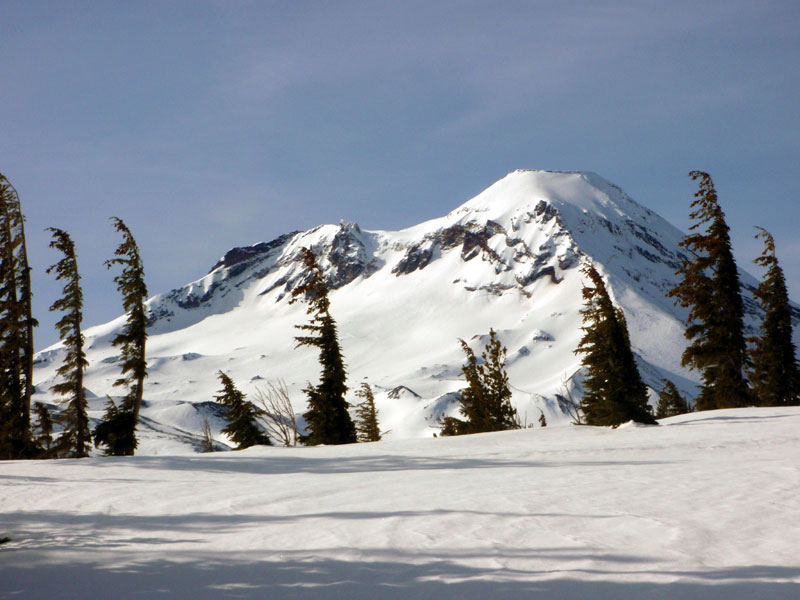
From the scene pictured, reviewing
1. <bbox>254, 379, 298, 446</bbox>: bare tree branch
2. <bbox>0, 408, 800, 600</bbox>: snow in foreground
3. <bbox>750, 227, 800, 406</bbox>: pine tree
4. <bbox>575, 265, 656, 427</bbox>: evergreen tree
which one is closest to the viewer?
<bbox>0, 408, 800, 600</bbox>: snow in foreground

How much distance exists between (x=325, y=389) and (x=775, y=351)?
25.4 m

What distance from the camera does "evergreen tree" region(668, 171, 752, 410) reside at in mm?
31031

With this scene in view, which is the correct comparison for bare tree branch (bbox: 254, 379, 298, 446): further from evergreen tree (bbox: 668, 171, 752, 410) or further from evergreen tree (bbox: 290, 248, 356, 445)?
evergreen tree (bbox: 668, 171, 752, 410)

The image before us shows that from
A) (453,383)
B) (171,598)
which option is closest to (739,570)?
(171,598)

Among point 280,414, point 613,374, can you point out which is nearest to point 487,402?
point 280,414

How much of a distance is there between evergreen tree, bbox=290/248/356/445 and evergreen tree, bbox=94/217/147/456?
23.3ft

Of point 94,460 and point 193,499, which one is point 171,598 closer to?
point 193,499

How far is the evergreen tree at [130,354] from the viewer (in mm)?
25719

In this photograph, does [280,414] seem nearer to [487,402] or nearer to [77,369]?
[77,369]

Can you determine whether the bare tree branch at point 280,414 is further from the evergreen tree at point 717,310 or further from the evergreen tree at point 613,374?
the evergreen tree at point 717,310

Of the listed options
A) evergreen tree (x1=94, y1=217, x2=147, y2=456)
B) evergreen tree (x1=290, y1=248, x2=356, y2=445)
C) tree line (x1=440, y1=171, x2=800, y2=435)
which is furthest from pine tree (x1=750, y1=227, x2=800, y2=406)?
evergreen tree (x1=94, y1=217, x2=147, y2=456)

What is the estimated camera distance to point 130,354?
87.8ft

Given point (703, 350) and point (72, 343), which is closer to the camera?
point (72, 343)

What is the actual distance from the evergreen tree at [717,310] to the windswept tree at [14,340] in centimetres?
2777
